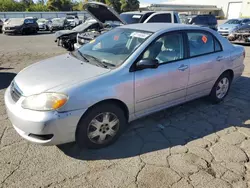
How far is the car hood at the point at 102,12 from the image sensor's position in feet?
24.3

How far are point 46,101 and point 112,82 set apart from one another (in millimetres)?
813

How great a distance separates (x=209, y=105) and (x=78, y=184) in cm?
307

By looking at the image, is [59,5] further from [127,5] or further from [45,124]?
[45,124]

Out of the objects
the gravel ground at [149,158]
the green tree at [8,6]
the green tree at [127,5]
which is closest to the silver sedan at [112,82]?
the gravel ground at [149,158]

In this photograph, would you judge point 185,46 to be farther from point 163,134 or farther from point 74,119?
point 74,119

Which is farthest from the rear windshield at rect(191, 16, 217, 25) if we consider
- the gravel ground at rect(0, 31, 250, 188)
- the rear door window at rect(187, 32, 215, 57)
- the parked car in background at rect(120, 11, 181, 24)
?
the gravel ground at rect(0, 31, 250, 188)

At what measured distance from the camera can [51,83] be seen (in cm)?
265

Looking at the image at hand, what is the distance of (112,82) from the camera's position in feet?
9.12

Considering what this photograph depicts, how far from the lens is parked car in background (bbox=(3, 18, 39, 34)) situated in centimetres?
1919

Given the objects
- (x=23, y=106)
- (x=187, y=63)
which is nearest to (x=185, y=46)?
(x=187, y=63)

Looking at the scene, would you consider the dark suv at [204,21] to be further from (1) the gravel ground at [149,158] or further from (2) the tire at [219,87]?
(1) the gravel ground at [149,158]

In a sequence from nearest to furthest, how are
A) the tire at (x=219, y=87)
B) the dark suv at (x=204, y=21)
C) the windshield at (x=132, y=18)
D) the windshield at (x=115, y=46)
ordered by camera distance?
the windshield at (x=115, y=46), the tire at (x=219, y=87), the windshield at (x=132, y=18), the dark suv at (x=204, y=21)

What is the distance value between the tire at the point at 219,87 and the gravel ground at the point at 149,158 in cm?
64

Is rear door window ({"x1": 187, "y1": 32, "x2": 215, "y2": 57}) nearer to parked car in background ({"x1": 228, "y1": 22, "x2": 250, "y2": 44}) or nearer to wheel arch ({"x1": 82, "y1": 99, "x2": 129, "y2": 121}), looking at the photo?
wheel arch ({"x1": 82, "y1": 99, "x2": 129, "y2": 121})
